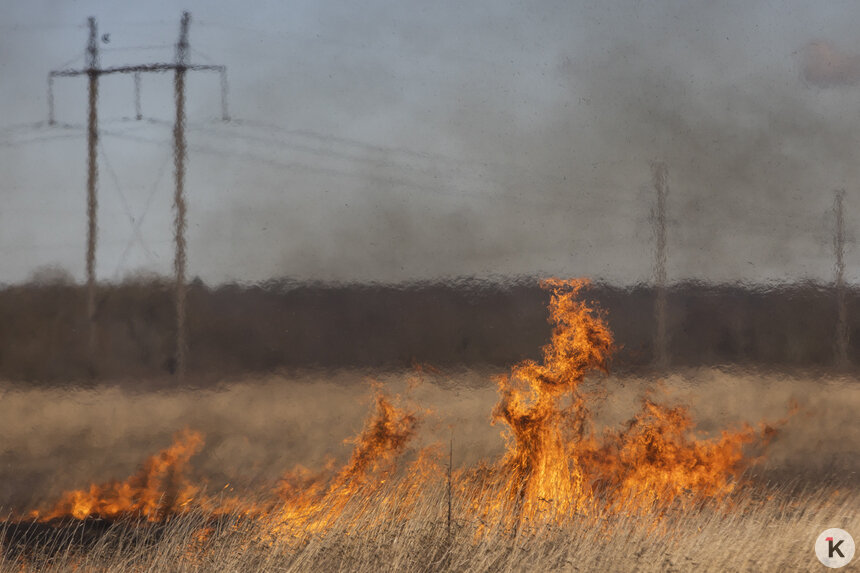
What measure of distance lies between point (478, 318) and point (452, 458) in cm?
190

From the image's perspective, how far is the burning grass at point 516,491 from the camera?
8.20 metres

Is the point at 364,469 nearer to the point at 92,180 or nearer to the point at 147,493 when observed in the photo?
the point at 147,493

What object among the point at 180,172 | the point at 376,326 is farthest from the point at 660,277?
the point at 180,172

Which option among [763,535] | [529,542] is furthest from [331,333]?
[763,535]

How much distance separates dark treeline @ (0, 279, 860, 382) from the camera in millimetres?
10469

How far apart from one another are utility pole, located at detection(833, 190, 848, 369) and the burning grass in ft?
4.14

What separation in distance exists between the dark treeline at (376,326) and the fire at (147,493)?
109 centimetres

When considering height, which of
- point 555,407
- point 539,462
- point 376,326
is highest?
point 376,326

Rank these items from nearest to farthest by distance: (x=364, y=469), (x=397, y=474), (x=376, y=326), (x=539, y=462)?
1. (x=539, y=462)
2. (x=397, y=474)
3. (x=364, y=469)
4. (x=376, y=326)

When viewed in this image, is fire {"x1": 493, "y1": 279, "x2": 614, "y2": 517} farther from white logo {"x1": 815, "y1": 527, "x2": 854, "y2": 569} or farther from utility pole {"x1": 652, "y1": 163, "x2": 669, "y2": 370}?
white logo {"x1": 815, "y1": 527, "x2": 854, "y2": 569}

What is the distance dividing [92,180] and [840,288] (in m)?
10.2

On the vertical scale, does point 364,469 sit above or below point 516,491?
above

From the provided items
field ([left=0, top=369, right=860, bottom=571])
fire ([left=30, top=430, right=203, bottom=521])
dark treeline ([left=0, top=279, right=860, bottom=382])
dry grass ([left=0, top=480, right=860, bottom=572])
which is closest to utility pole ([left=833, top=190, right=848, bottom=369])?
dark treeline ([left=0, top=279, right=860, bottom=382])

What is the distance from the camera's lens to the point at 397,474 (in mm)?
10727
